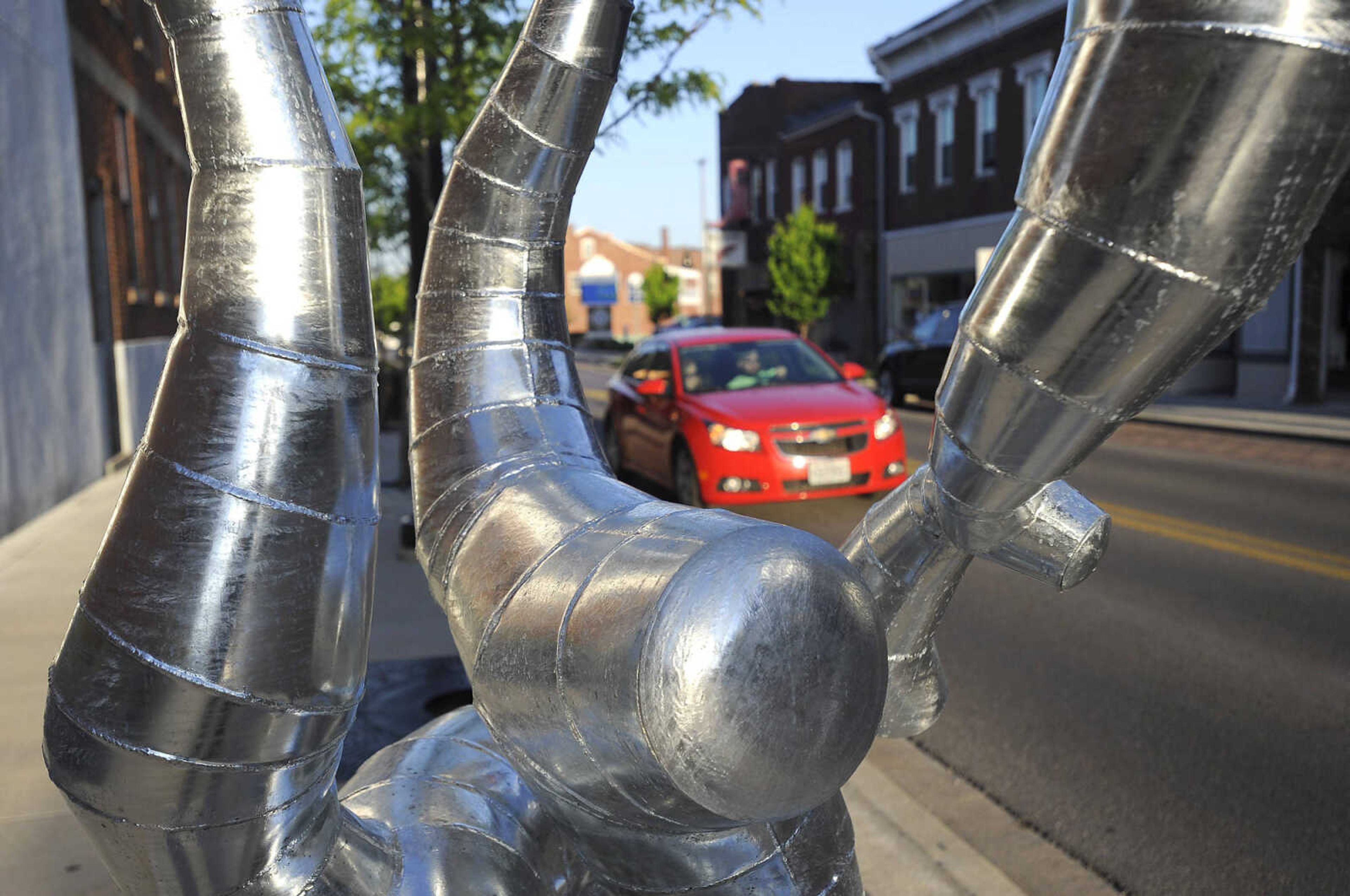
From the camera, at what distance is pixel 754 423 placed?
29.3 ft

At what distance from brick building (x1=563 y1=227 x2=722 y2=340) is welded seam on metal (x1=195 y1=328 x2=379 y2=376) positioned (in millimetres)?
80184

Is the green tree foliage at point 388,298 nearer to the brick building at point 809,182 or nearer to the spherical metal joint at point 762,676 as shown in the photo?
the brick building at point 809,182

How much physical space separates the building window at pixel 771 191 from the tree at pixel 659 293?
91.8 ft

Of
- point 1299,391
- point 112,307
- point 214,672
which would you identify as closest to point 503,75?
point 214,672

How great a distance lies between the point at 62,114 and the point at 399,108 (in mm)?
4224

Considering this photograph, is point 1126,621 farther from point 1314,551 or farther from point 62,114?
point 62,114

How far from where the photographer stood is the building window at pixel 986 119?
27.0m

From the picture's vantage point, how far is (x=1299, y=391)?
1791cm

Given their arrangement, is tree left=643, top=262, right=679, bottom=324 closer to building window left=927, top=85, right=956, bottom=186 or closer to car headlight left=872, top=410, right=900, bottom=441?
building window left=927, top=85, right=956, bottom=186

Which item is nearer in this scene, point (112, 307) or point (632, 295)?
point (112, 307)

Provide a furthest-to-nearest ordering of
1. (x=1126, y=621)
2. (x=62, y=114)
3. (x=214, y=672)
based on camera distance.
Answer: (x=62, y=114), (x=1126, y=621), (x=214, y=672)

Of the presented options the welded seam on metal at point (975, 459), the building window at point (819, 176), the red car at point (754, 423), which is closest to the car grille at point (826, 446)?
the red car at point (754, 423)

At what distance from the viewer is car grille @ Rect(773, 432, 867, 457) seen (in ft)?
29.2

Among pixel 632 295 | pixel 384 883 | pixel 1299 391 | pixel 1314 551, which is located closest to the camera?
pixel 384 883
